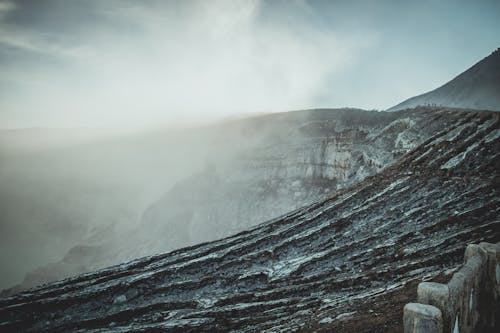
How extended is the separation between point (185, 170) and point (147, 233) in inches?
916

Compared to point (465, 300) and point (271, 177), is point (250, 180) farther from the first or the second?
point (465, 300)

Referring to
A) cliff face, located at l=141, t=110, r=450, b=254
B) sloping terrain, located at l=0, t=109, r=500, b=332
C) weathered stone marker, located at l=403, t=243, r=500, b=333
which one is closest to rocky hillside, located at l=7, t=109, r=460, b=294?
cliff face, located at l=141, t=110, r=450, b=254

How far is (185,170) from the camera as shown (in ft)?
209

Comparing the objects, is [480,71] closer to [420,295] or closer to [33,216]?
[420,295]

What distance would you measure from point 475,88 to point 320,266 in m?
60.0

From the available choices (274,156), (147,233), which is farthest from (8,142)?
(274,156)

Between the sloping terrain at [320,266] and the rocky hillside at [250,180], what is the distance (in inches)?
433

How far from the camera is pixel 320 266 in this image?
11.2 meters

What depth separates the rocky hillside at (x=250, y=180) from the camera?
31766mm

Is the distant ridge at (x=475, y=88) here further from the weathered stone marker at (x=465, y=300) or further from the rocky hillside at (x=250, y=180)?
the weathered stone marker at (x=465, y=300)

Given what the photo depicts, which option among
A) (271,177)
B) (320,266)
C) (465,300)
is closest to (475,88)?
(271,177)

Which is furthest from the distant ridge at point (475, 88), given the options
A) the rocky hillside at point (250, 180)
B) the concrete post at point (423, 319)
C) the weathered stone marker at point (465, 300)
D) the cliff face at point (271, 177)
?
the concrete post at point (423, 319)

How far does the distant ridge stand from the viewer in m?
44.2

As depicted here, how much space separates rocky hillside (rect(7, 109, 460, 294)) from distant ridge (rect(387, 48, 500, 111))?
19305 millimetres
